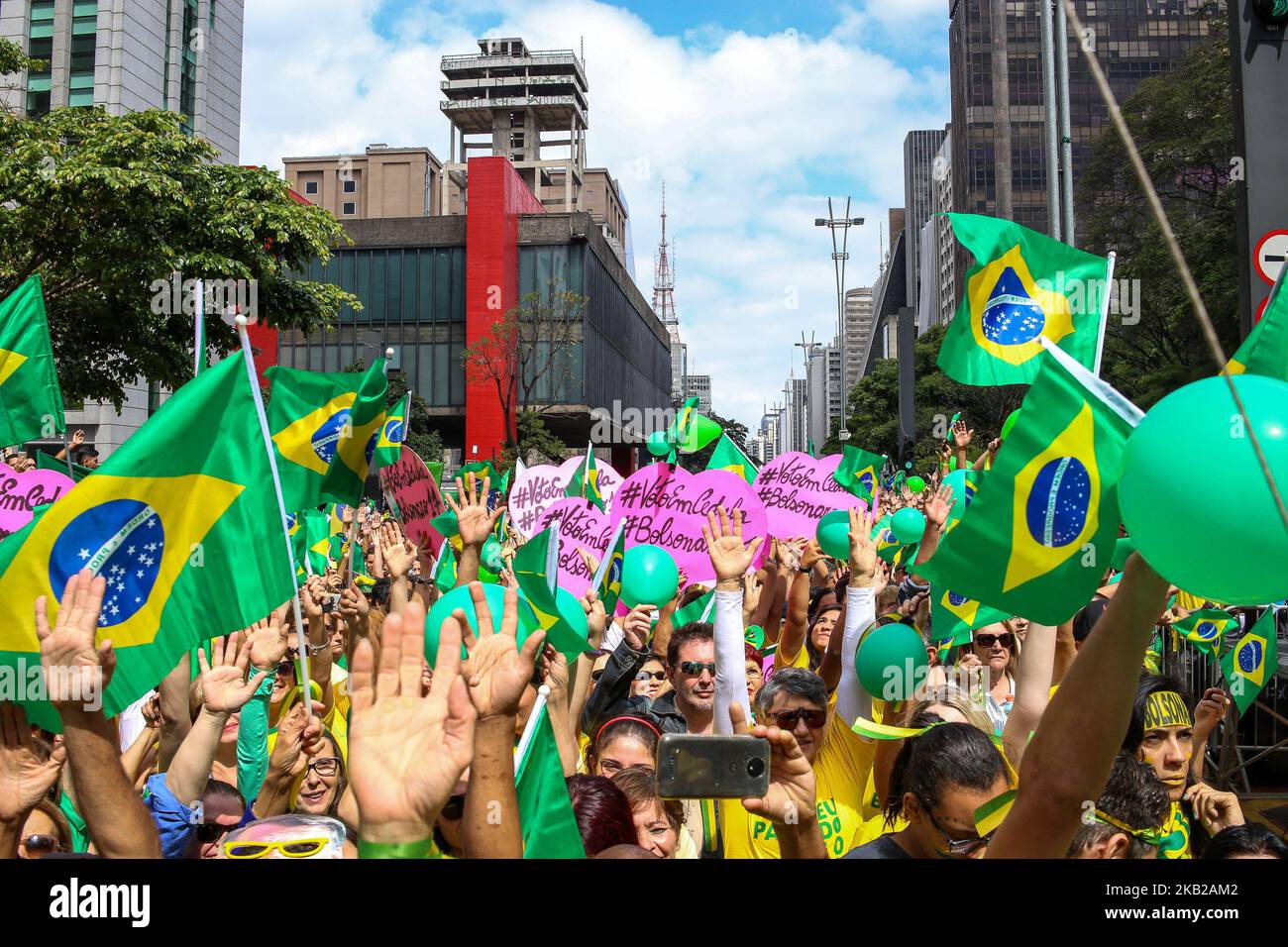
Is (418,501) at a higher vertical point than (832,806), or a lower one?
higher

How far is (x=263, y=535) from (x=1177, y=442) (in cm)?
271

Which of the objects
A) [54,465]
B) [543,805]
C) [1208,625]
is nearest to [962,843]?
[543,805]

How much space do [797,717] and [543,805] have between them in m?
1.21

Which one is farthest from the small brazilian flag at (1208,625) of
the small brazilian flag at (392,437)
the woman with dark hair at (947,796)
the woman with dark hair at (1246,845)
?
the small brazilian flag at (392,437)

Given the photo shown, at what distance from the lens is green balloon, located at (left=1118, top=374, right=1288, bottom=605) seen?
1701 millimetres

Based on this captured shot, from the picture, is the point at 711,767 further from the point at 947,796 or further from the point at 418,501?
the point at 418,501

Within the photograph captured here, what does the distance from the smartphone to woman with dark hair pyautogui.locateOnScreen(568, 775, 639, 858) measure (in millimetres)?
929

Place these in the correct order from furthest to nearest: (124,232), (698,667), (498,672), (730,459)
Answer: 1. (124,232)
2. (730,459)
3. (698,667)
4. (498,672)

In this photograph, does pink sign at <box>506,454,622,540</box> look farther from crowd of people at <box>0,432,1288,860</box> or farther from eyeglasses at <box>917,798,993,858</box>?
eyeglasses at <box>917,798,993,858</box>

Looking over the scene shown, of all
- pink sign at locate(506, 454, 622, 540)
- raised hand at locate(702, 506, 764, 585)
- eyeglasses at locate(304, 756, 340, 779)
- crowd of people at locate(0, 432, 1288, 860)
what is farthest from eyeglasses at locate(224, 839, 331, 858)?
pink sign at locate(506, 454, 622, 540)

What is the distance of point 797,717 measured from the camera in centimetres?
351

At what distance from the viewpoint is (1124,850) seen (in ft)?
8.95
